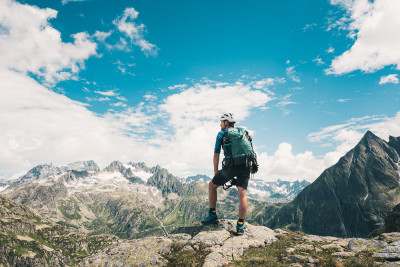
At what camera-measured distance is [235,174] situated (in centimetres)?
1244

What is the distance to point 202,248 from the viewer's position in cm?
1142

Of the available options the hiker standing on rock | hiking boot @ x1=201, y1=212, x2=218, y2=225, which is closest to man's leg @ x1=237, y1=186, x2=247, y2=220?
the hiker standing on rock

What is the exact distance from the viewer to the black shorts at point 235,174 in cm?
1232

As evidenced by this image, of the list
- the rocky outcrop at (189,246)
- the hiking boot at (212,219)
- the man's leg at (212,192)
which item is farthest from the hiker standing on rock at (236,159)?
the hiking boot at (212,219)

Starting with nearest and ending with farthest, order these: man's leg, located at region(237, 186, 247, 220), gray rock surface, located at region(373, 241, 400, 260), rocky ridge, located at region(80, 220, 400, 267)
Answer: gray rock surface, located at region(373, 241, 400, 260) → rocky ridge, located at region(80, 220, 400, 267) → man's leg, located at region(237, 186, 247, 220)

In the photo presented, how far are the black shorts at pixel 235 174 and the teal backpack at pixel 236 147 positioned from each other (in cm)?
38

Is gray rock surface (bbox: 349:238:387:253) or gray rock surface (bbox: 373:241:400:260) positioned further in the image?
gray rock surface (bbox: 349:238:387:253)

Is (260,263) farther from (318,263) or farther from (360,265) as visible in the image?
(360,265)

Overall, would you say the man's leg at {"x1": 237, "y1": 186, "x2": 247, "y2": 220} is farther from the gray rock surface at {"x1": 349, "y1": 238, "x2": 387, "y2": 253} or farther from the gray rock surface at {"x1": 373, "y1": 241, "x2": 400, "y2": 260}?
the gray rock surface at {"x1": 373, "y1": 241, "x2": 400, "y2": 260}

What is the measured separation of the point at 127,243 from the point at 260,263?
7.16 meters

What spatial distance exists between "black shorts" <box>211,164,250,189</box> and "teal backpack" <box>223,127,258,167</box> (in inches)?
14.9

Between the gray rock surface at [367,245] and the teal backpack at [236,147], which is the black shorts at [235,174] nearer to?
the teal backpack at [236,147]

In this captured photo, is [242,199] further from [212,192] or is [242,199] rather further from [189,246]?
[189,246]

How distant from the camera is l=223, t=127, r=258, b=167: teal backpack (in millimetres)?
12109
